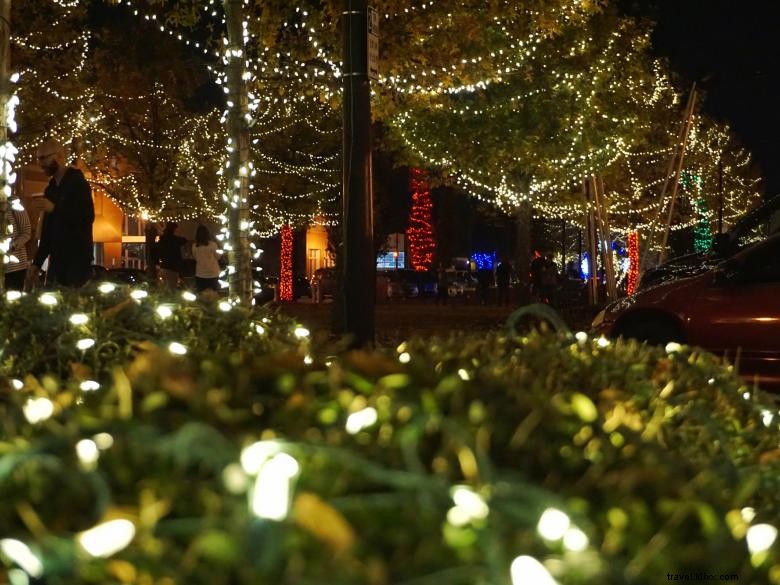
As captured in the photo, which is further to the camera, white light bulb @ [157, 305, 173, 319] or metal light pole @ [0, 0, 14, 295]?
metal light pole @ [0, 0, 14, 295]

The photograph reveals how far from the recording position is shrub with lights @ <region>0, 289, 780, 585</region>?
1.64 m

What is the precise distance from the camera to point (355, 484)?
6.06 ft

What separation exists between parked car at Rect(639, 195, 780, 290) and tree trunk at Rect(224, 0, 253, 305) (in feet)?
19.9

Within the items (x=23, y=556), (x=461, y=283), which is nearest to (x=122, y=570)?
(x=23, y=556)

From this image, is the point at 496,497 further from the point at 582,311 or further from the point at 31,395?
the point at 582,311

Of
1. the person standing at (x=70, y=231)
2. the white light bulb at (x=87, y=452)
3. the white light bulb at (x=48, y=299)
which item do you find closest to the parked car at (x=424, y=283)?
the person standing at (x=70, y=231)

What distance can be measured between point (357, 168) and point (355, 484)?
5.90 meters

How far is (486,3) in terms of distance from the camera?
15.3 meters

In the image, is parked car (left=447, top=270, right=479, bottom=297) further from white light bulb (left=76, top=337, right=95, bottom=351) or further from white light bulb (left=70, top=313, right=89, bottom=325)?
white light bulb (left=76, top=337, right=95, bottom=351)

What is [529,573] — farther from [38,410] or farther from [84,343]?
[84,343]

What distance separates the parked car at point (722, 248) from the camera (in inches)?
605

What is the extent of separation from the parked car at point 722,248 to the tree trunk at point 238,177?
6056 millimetres

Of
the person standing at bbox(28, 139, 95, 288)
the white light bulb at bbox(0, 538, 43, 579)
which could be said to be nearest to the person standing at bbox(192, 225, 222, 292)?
the person standing at bbox(28, 139, 95, 288)

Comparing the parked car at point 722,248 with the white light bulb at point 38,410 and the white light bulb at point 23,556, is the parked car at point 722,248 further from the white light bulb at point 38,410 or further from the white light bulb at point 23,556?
the white light bulb at point 23,556
